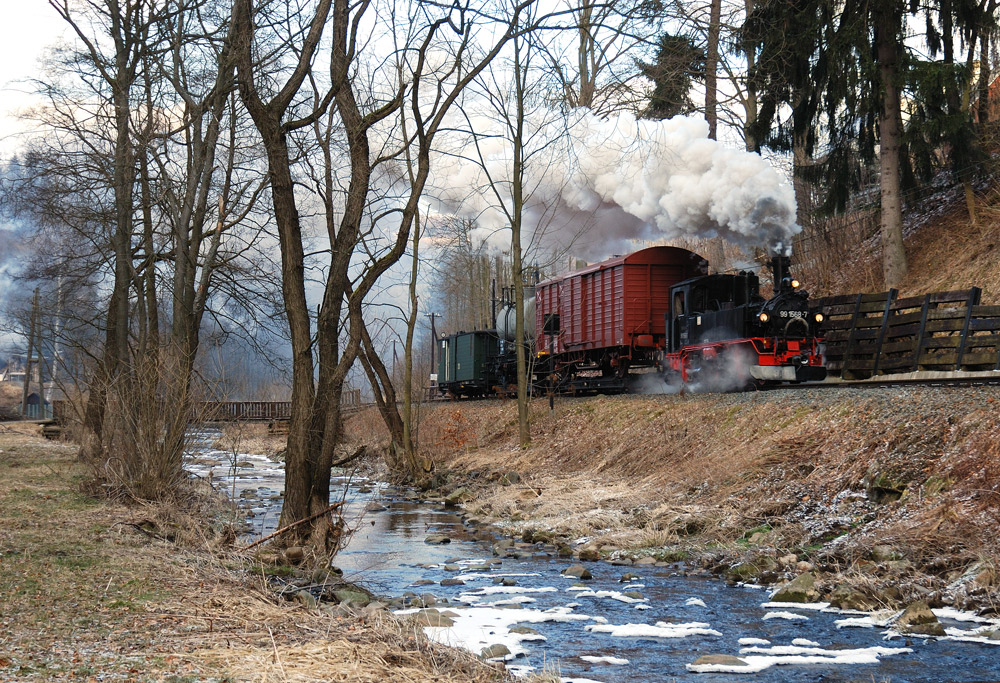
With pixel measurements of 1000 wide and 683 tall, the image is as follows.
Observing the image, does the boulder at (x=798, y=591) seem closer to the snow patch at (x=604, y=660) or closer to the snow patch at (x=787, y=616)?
the snow patch at (x=787, y=616)

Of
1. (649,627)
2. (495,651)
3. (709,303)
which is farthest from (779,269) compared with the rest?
(495,651)

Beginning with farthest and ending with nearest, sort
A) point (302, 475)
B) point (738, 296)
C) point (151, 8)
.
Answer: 1. point (738, 296)
2. point (151, 8)
3. point (302, 475)

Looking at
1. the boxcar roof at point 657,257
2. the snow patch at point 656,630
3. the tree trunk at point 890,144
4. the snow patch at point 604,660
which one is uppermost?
the tree trunk at point 890,144

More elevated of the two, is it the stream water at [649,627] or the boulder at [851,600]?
the boulder at [851,600]

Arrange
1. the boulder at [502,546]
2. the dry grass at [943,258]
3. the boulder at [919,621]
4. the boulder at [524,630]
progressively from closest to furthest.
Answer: the boulder at [919,621]
the boulder at [524,630]
the boulder at [502,546]
the dry grass at [943,258]

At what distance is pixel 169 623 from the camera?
574 cm

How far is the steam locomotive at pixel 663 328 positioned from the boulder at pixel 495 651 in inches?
496

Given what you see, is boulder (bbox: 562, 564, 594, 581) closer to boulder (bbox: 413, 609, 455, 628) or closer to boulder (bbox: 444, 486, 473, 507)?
boulder (bbox: 413, 609, 455, 628)

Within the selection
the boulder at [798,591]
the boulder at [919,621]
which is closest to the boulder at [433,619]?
the boulder at [798,591]

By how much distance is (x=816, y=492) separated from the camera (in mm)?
10805

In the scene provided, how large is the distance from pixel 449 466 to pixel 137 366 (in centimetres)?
1076

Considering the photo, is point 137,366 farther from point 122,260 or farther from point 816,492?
point 816,492

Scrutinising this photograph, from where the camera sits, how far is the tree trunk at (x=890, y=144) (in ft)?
76.6

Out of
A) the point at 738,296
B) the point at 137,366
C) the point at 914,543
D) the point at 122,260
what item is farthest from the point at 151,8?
the point at 914,543
